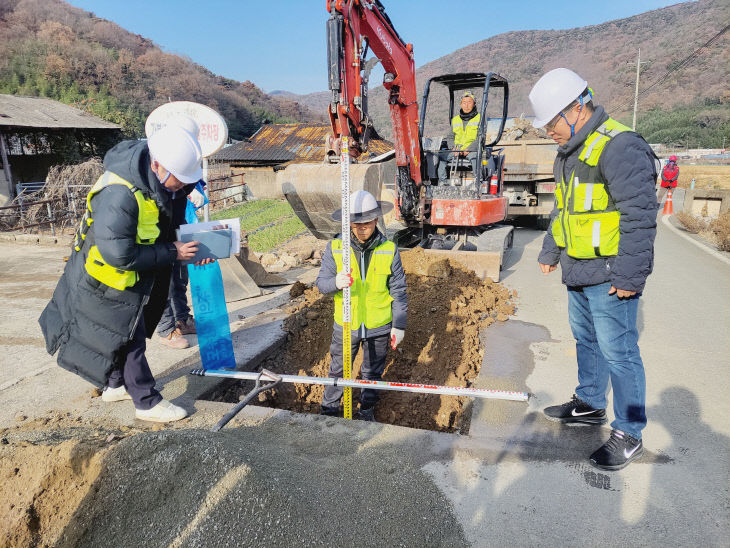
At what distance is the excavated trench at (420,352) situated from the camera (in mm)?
3963

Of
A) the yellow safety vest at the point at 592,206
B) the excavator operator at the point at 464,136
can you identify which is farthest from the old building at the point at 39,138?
the yellow safety vest at the point at 592,206

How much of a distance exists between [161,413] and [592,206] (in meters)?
2.89

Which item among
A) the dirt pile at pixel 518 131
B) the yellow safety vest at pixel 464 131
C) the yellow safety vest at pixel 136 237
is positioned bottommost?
the yellow safety vest at pixel 136 237

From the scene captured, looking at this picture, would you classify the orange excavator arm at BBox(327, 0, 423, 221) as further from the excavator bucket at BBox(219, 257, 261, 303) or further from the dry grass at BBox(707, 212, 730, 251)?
the dry grass at BBox(707, 212, 730, 251)

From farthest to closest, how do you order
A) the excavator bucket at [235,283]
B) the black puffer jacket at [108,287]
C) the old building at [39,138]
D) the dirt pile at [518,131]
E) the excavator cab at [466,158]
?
the old building at [39,138], the dirt pile at [518,131], the excavator cab at [466,158], the excavator bucket at [235,283], the black puffer jacket at [108,287]

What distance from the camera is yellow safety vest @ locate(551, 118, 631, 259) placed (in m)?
2.42

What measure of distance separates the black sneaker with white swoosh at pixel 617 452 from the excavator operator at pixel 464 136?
563cm

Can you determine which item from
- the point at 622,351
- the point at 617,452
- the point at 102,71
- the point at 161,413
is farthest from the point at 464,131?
the point at 102,71

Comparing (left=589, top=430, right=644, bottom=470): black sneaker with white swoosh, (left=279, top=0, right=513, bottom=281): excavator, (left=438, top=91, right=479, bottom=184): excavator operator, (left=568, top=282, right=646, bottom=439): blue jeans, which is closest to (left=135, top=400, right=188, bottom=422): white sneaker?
(left=589, top=430, right=644, bottom=470): black sneaker with white swoosh

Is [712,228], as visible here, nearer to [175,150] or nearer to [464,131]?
[464,131]

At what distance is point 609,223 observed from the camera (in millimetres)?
2443

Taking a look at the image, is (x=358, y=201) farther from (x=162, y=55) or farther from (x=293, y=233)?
(x=162, y=55)

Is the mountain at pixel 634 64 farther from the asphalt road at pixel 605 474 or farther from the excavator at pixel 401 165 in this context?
the asphalt road at pixel 605 474

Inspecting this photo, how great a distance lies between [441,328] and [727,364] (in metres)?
2.43
